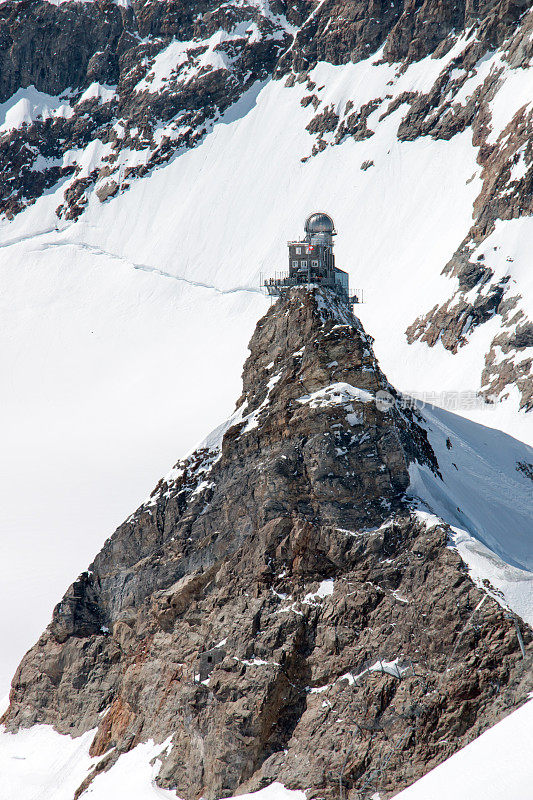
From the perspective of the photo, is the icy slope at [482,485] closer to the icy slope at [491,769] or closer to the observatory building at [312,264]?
the icy slope at [491,769]

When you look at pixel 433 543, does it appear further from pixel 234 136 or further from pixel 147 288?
pixel 234 136

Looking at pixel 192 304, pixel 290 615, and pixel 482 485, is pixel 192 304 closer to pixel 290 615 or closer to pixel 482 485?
pixel 482 485

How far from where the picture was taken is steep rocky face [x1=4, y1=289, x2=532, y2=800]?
98.4ft

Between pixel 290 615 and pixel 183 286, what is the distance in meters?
79.1

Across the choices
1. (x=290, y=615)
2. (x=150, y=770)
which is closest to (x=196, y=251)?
(x=290, y=615)

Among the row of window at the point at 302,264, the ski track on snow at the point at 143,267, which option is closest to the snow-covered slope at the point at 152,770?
the row of window at the point at 302,264

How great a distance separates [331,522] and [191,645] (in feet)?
26.2

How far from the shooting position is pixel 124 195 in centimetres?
12075

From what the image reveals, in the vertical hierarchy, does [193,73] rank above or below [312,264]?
above

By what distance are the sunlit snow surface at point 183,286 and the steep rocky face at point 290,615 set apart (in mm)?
23732

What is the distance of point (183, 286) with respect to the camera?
109 metres

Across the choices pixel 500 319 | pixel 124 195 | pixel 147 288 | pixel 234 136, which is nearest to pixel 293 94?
pixel 234 136

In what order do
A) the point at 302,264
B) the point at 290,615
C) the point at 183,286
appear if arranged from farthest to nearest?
the point at 183,286
the point at 302,264
the point at 290,615

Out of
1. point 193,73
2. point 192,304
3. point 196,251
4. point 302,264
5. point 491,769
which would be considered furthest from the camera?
point 193,73
